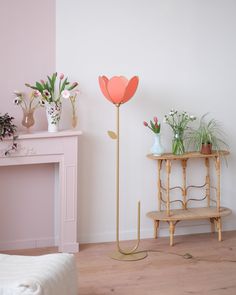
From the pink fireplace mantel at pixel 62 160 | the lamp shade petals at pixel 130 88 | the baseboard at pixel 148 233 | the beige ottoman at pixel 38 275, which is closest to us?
the beige ottoman at pixel 38 275

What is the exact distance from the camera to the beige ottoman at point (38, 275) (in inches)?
101

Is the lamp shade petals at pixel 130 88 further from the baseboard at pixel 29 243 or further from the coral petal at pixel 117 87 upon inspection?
the baseboard at pixel 29 243

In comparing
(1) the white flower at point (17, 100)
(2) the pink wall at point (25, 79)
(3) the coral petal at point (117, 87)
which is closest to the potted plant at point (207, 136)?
(3) the coral petal at point (117, 87)

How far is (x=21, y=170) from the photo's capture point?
4227mm

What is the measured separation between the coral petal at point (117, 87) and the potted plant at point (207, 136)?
969mm

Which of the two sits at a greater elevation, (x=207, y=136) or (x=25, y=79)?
(x=25, y=79)

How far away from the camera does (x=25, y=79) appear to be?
4180mm

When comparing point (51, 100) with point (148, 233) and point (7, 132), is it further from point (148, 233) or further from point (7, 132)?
point (148, 233)

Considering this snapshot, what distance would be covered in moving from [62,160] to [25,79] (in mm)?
766

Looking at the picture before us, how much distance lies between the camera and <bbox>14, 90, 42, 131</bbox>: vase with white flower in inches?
160

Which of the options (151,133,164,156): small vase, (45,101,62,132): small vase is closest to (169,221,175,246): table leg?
(151,133,164,156): small vase

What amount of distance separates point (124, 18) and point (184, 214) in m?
1.83

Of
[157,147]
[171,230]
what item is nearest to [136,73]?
[157,147]

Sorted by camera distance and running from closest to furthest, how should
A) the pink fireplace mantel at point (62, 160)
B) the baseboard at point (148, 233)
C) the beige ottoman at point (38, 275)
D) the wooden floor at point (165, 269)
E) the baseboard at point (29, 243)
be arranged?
the beige ottoman at point (38, 275), the wooden floor at point (165, 269), the pink fireplace mantel at point (62, 160), the baseboard at point (29, 243), the baseboard at point (148, 233)
